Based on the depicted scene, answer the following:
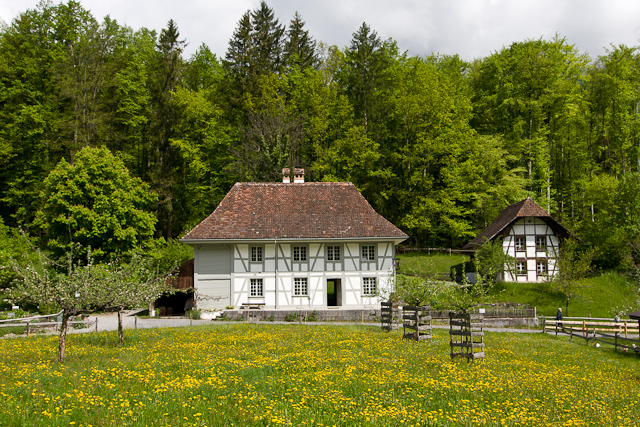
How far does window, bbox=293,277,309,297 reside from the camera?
3503 cm

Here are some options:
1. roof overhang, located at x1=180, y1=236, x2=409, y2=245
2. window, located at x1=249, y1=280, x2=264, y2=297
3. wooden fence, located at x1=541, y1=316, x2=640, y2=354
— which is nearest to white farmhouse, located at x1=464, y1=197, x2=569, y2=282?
wooden fence, located at x1=541, y1=316, x2=640, y2=354

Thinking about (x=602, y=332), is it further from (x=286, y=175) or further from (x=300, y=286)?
(x=286, y=175)

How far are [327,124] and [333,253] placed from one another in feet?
60.2

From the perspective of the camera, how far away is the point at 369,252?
117 ft

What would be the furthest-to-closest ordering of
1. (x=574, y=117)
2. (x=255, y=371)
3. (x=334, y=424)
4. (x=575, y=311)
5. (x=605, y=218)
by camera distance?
(x=574, y=117)
(x=605, y=218)
(x=575, y=311)
(x=255, y=371)
(x=334, y=424)

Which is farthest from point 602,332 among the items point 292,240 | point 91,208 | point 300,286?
point 91,208

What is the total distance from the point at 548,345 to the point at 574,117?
116 ft

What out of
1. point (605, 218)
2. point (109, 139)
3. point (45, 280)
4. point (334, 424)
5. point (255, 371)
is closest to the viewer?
point (334, 424)

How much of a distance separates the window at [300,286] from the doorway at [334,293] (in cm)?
242

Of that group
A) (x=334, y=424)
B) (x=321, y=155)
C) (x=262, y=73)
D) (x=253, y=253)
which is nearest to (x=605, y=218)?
(x=321, y=155)

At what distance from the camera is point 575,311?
3488cm

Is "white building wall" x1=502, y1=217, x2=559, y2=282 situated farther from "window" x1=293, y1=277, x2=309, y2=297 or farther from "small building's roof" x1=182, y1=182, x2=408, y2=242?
"window" x1=293, y1=277, x2=309, y2=297

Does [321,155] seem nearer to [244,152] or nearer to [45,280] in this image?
[244,152]

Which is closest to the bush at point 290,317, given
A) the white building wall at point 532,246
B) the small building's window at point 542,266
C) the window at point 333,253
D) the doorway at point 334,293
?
the doorway at point 334,293
